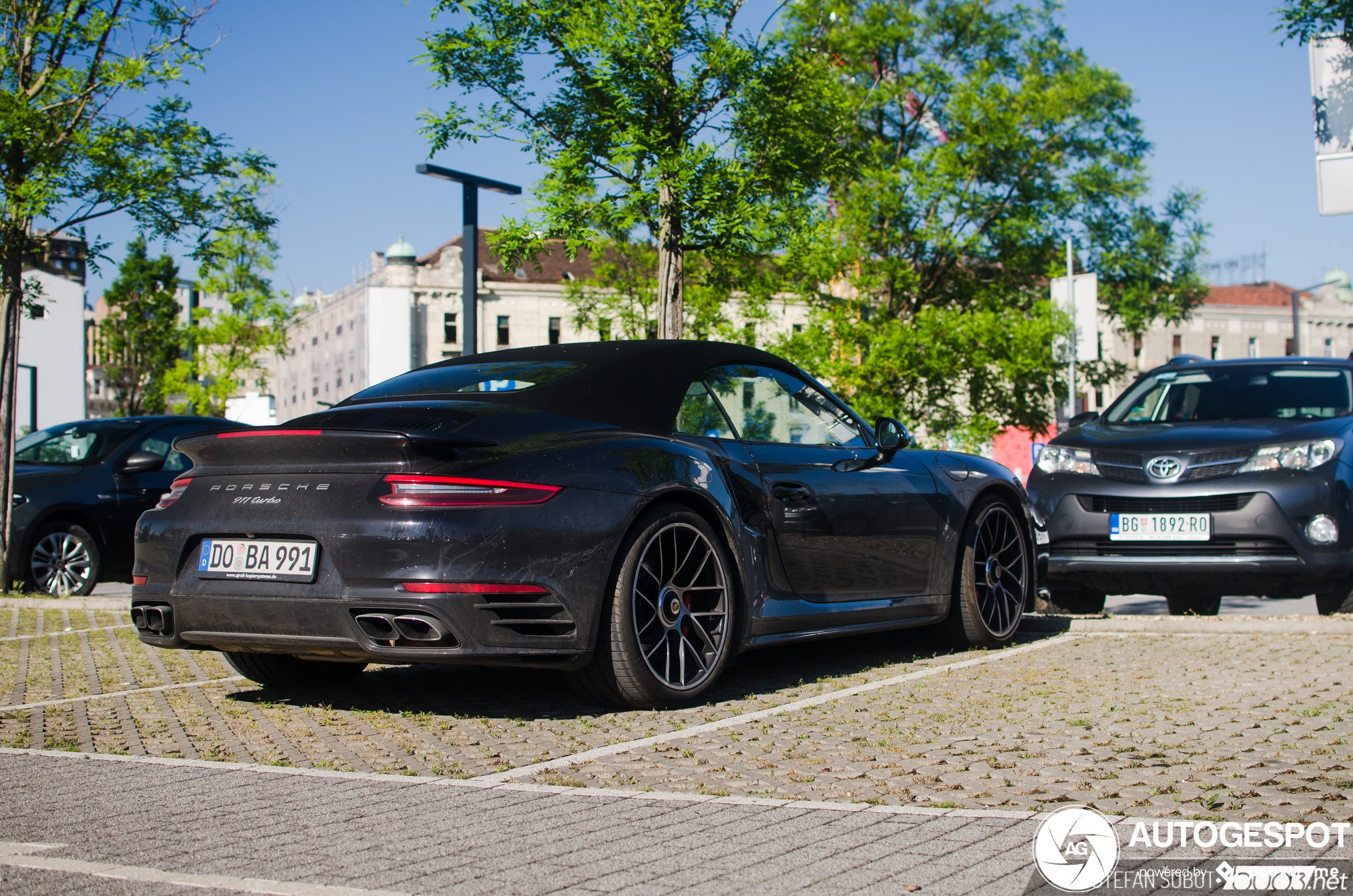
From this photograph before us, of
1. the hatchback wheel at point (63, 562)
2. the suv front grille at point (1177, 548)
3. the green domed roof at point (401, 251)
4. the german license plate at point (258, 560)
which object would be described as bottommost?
the hatchback wheel at point (63, 562)

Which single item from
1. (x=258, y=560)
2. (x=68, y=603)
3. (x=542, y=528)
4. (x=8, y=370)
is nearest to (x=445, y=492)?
(x=542, y=528)

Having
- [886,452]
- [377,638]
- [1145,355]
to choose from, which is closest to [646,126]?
[886,452]

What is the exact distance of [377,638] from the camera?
14.3 feet

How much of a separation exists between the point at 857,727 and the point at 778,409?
1.76 meters

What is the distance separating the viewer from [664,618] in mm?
4883

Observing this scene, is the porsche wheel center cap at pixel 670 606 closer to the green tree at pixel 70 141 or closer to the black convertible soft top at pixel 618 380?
the black convertible soft top at pixel 618 380

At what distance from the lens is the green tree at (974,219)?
33188 mm

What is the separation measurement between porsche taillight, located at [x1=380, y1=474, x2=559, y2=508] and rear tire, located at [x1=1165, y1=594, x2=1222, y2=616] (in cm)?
622

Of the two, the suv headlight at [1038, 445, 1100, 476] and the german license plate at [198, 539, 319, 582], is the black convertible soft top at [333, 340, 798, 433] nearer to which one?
the german license plate at [198, 539, 319, 582]

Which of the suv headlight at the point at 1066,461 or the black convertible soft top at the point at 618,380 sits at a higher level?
the black convertible soft top at the point at 618,380

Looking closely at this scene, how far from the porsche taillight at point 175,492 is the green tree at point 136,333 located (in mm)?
62639

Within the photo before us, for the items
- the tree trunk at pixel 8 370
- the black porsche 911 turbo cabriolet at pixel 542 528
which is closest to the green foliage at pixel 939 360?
the tree trunk at pixel 8 370

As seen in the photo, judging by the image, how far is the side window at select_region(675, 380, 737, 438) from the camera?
17.2 feet

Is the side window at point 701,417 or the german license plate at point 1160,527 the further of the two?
the german license plate at point 1160,527
